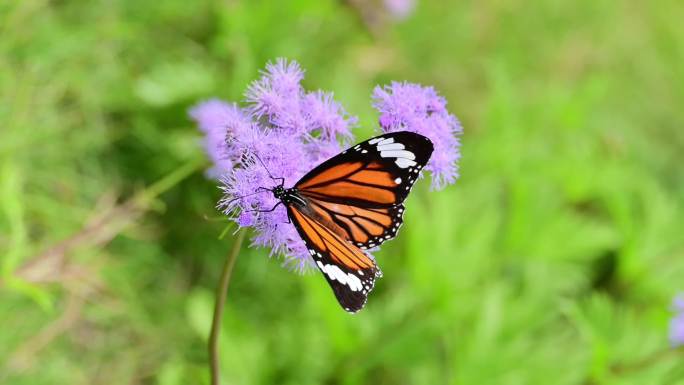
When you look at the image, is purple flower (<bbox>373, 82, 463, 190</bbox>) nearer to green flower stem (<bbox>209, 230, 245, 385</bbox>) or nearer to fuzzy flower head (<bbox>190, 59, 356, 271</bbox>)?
fuzzy flower head (<bbox>190, 59, 356, 271</bbox>)

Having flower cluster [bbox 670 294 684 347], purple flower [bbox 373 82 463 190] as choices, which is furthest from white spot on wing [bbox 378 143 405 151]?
flower cluster [bbox 670 294 684 347]

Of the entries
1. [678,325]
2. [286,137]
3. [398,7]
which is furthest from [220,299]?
[398,7]

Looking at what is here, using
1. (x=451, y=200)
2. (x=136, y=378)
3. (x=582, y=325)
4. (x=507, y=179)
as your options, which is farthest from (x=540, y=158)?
(x=136, y=378)

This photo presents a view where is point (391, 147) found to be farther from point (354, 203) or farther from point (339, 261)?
point (339, 261)

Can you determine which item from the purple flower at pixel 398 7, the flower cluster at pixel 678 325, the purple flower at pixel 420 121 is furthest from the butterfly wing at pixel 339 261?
the purple flower at pixel 398 7

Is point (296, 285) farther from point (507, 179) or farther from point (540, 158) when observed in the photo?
point (540, 158)

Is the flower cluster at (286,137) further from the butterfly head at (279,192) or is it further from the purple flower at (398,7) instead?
the purple flower at (398,7)
